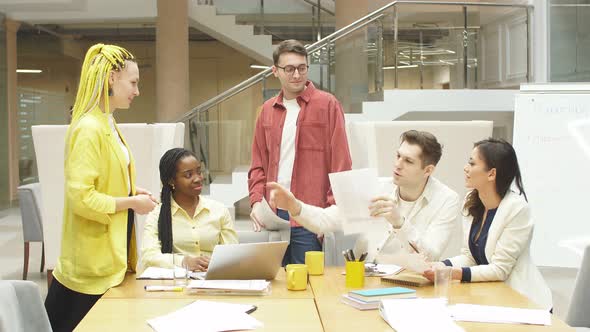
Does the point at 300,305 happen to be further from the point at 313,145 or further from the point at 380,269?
the point at 313,145

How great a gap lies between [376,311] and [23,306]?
1121mm

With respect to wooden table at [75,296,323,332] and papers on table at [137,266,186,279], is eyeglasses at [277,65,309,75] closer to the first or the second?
papers on table at [137,266,186,279]

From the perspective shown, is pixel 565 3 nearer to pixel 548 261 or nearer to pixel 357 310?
pixel 548 261

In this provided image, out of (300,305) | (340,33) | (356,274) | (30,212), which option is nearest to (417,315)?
(300,305)

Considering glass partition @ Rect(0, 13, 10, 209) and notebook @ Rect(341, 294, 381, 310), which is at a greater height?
glass partition @ Rect(0, 13, 10, 209)

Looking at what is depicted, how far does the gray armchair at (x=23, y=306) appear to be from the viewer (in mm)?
2320

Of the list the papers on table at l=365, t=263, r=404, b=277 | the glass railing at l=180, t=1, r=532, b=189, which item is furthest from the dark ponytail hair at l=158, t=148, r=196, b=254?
the glass railing at l=180, t=1, r=532, b=189

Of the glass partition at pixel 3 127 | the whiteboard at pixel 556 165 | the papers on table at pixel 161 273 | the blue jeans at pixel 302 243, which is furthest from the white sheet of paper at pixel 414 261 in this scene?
A: the glass partition at pixel 3 127

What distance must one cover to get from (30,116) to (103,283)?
11.1 meters

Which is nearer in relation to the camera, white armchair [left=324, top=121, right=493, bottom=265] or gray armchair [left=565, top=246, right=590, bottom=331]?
gray armchair [left=565, top=246, right=590, bottom=331]

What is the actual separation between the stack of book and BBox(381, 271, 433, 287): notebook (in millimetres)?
155

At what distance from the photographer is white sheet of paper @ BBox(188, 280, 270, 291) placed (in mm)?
2814

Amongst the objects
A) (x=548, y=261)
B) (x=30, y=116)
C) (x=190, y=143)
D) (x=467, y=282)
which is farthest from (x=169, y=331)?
(x=30, y=116)

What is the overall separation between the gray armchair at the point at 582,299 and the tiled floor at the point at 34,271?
2043mm
